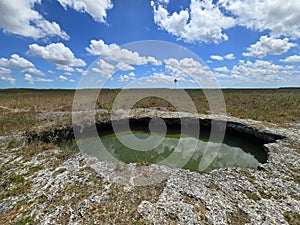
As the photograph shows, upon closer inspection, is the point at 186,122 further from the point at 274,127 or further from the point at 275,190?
the point at 275,190

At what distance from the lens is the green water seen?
1213 cm

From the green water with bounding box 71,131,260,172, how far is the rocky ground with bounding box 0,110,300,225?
249 centimetres

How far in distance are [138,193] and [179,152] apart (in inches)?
286

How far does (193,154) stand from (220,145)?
3399 mm

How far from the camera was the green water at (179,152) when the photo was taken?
12.1 metres

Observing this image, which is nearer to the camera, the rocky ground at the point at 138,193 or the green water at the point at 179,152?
the rocky ground at the point at 138,193

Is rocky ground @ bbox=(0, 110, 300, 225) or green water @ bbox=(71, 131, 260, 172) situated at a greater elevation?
rocky ground @ bbox=(0, 110, 300, 225)

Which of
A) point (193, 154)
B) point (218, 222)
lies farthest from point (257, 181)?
point (193, 154)

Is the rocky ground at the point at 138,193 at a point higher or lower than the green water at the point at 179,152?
higher

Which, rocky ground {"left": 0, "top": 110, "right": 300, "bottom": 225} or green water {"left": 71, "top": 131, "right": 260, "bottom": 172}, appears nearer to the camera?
rocky ground {"left": 0, "top": 110, "right": 300, "bottom": 225}

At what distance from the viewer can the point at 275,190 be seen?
25.0ft

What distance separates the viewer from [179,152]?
1411cm

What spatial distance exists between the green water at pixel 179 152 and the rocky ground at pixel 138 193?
2.49 m

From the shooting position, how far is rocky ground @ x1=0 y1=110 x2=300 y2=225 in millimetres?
6254
